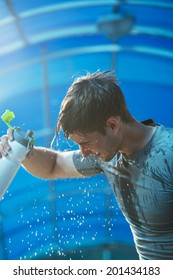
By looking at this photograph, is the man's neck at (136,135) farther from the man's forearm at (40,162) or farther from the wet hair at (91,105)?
the man's forearm at (40,162)

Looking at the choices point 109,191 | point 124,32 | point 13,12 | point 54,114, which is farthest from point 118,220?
point 13,12

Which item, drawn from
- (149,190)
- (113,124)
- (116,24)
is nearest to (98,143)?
(113,124)

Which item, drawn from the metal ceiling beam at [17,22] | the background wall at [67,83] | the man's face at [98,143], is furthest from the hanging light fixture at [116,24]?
the man's face at [98,143]

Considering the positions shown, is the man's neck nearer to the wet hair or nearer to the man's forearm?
the wet hair

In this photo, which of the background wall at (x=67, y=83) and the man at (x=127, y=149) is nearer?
the man at (x=127, y=149)

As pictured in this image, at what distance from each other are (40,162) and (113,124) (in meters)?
0.29

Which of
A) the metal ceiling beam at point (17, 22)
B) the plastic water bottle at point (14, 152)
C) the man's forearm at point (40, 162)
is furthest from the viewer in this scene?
the metal ceiling beam at point (17, 22)

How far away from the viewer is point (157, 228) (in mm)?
1341

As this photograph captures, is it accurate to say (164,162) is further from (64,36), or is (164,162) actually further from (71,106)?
(64,36)

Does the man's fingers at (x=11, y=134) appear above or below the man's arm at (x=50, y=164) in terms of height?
below

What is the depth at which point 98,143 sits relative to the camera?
1264 millimetres

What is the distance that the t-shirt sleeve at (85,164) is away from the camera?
4.80ft

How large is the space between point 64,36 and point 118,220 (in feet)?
3.22

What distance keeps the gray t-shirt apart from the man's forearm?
141mm
